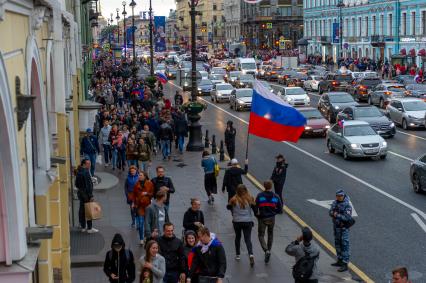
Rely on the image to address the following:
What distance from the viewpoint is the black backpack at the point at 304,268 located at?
10883 mm

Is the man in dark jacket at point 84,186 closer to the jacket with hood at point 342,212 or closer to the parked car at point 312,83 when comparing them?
the jacket with hood at point 342,212

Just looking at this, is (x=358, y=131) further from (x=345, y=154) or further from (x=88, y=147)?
(x=88, y=147)

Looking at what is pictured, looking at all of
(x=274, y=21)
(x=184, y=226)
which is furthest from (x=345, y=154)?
(x=274, y=21)

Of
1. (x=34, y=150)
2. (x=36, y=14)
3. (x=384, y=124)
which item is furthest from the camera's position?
(x=384, y=124)

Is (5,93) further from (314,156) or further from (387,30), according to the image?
(387,30)

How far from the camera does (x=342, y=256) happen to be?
13.5 m

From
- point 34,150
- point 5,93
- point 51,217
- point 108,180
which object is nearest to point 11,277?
point 5,93

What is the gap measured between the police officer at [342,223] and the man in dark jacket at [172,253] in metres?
3.85

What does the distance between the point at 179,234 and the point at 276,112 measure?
3.42 metres

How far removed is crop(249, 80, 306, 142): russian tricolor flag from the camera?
55.7 feet

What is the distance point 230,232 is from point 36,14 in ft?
29.5

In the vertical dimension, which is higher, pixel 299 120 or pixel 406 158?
pixel 299 120

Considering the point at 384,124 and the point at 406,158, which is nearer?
the point at 406,158

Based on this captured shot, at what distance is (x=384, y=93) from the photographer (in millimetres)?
44375
